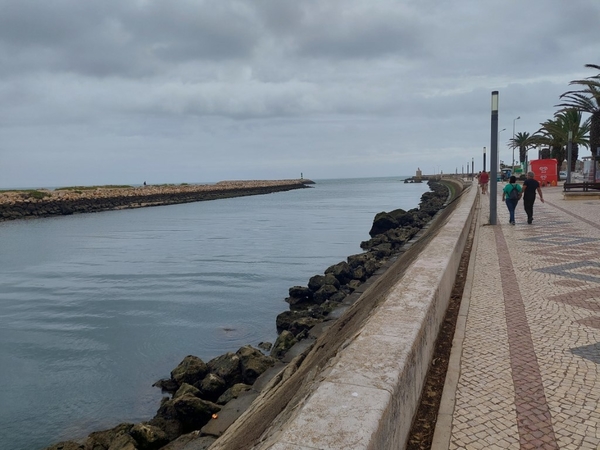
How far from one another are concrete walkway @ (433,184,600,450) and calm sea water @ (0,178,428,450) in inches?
169

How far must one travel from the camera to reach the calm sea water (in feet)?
21.2

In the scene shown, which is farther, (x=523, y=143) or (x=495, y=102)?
(x=523, y=143)

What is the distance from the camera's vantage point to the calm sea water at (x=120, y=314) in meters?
6.46

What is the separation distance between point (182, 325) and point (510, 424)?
792 centimetres

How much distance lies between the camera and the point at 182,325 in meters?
9.64

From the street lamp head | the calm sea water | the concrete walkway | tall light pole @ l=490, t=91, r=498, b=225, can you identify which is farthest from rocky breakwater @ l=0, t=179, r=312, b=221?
the concrete walkway

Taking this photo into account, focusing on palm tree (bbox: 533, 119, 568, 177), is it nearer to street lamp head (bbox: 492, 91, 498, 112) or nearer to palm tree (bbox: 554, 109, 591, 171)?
palm tree (bbox: 554, 109, 591, 171)

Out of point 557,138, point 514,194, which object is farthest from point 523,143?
point 514,194

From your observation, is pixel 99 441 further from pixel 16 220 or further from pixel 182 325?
pixel 16 220

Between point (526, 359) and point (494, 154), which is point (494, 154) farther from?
point (526, 359)

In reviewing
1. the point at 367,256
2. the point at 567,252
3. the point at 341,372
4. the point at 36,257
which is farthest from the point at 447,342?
the point at 36,257

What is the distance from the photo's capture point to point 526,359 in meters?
3.54

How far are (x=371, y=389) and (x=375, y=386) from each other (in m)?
0.04

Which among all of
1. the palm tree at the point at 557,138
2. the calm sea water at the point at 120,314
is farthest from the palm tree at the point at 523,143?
the calm sea water at the point at 120,314
